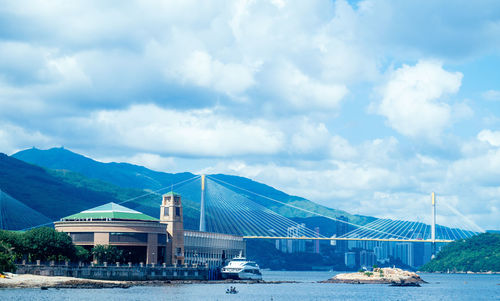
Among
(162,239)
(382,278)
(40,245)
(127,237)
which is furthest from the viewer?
(382,278)

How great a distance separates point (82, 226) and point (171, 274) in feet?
63.6

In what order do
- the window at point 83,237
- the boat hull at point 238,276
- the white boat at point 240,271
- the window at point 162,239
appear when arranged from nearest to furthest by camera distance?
the window at point 83,237 → the window at point 162,239 → the boat hull at point 238,276 → the white boat at point 240,271

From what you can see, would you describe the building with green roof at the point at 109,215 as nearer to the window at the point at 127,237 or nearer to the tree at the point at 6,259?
the window at the point at 127,237

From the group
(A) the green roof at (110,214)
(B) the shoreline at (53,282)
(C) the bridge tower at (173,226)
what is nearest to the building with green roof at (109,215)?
(A) the green roof at (110,214)

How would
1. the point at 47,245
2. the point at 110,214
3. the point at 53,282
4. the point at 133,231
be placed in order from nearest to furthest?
the point at 53,282, the point at 47,245, the point at 133,231, the point at 110,214

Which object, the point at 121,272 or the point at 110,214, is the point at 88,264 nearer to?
the point at 121,272

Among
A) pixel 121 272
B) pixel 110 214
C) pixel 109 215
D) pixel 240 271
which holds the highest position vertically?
pixel 110 214

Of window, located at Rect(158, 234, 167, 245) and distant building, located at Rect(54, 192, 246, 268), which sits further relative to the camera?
window, located at Rect(158, 234, 167, 245)

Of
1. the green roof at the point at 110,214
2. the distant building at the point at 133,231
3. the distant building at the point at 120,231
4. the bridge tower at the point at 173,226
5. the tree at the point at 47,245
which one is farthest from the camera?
the bridge tower at the point at 173,226

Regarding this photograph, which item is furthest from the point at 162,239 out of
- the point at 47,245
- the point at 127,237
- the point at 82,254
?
the point at 47,245

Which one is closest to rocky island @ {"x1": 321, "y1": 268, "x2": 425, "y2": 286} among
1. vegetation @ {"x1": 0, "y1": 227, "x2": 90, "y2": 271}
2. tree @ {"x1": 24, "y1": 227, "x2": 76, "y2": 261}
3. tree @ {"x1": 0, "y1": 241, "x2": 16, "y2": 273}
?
vegetation @ {"x1": 0, "y1": 227, "x2": 90, "y2": 271}

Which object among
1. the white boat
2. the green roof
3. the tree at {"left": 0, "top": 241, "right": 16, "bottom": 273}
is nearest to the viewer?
the tree at {"left": 0, "top": 241, "right": 16, "bottom": 273}

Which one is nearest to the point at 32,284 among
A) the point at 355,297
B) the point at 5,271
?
the point at 5,271

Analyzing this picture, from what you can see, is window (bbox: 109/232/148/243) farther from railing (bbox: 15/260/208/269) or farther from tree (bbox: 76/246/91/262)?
tree (bbox: 76/246/91/262)
